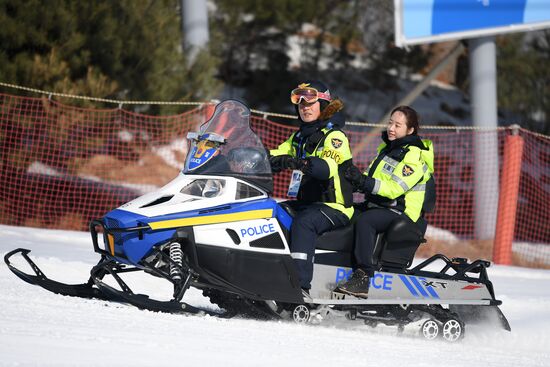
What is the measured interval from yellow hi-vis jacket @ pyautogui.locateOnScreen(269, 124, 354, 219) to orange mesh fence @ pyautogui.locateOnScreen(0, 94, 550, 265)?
6.08m

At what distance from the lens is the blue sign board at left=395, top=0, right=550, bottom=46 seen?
15.2m

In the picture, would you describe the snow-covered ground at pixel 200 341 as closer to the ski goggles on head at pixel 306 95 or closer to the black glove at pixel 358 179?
the black glove at pixel 358 179

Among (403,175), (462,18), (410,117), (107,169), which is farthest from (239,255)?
(462,18)

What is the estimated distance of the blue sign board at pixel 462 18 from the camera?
50.0 feet

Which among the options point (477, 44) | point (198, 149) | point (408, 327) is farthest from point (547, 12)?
point (198, 149)

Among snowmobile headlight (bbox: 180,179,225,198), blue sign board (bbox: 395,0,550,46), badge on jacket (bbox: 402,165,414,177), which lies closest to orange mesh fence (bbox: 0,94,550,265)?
blue sign board (bbox: 395,0,550,46)

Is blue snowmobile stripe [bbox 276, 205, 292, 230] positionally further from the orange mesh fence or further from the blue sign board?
the blue sign board

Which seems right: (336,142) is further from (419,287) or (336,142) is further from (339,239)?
(419,287)

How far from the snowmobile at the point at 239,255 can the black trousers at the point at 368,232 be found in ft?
0.25

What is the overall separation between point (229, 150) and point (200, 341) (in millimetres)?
1664

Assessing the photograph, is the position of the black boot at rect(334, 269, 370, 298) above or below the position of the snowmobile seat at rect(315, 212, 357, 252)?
below

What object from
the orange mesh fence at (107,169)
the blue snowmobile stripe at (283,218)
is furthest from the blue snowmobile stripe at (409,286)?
the orange mesh fence at (107,169)

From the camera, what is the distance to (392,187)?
731 centimetres

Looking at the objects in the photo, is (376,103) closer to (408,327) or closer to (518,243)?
(518,243)
